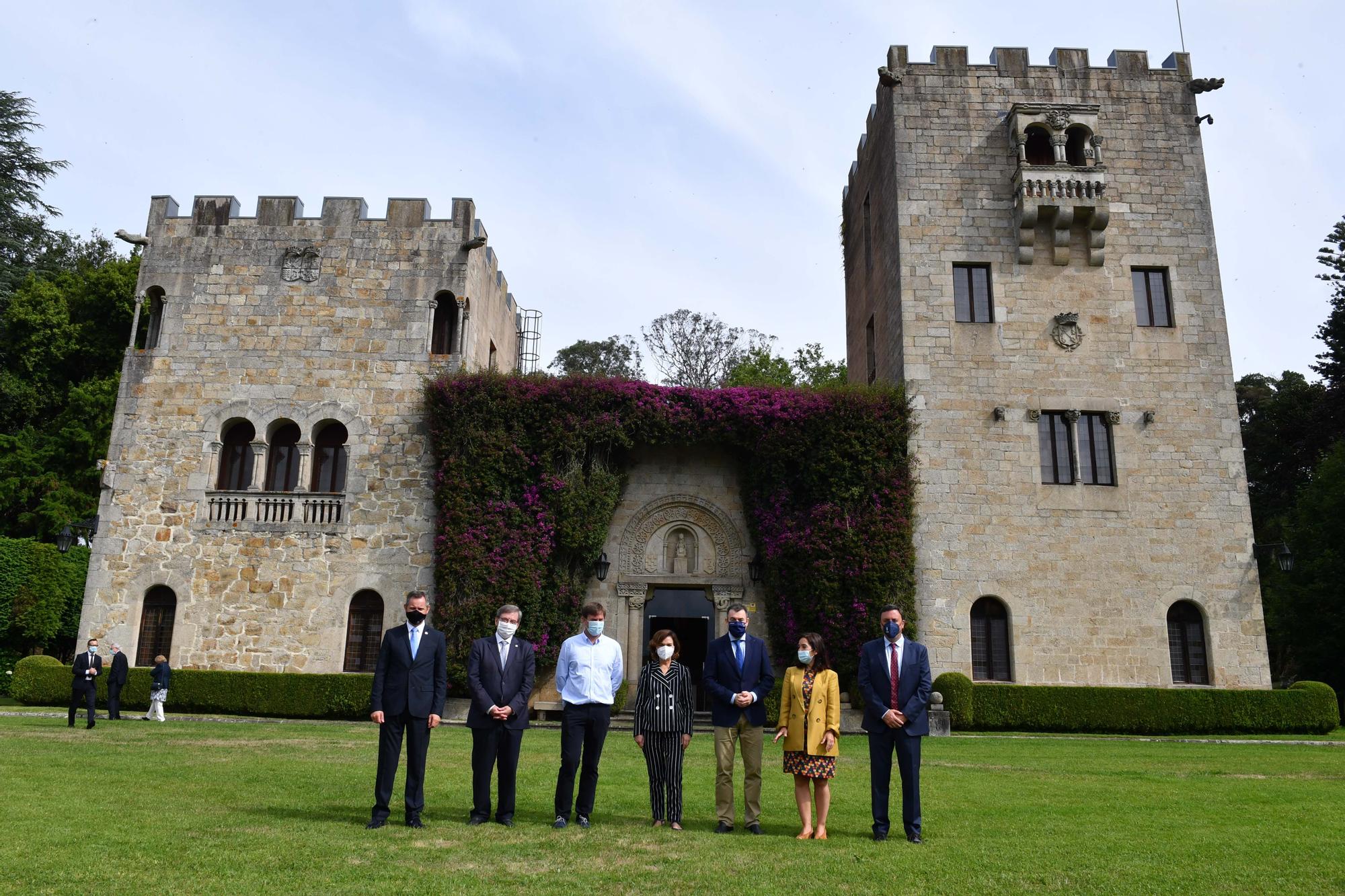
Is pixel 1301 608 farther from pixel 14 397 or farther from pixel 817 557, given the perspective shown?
pixel 14 397

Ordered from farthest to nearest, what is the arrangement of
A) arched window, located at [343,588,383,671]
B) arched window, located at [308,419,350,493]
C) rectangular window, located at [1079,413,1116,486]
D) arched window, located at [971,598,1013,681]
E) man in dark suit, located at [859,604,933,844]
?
arched window, located at [308,419,350,493], rectangular window, located at [1079,413,1116,486], arched window, located at [343,588,383,671], arched window, located at [971,598,1013,681], man in dark suit, located at [859,604,933,844]

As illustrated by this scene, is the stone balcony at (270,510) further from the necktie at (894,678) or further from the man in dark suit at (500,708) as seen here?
the necktie at (894,678)

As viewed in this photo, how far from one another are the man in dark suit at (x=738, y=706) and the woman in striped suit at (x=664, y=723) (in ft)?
0.84

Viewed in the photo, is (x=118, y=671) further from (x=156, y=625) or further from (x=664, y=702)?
(x=664, y=702)

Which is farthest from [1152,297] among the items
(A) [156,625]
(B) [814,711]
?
(A) [156,625]

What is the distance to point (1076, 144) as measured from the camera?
875 inches

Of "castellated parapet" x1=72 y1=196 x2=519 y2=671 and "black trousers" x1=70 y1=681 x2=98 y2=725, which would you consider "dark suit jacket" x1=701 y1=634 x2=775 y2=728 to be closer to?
"black trousers" x1=70 y1=681 x2=98 y2=725

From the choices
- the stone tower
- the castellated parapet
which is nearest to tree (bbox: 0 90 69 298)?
the castellated parapet

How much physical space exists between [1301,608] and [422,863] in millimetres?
28345

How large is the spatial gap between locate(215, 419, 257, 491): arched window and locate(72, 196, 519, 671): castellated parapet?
0.13 ft

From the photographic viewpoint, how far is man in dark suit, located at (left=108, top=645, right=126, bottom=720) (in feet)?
57.4

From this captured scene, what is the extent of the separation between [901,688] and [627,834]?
2.44 meters

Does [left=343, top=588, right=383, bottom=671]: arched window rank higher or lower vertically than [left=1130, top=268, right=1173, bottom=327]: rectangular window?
lower

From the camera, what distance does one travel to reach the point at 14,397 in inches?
1173
